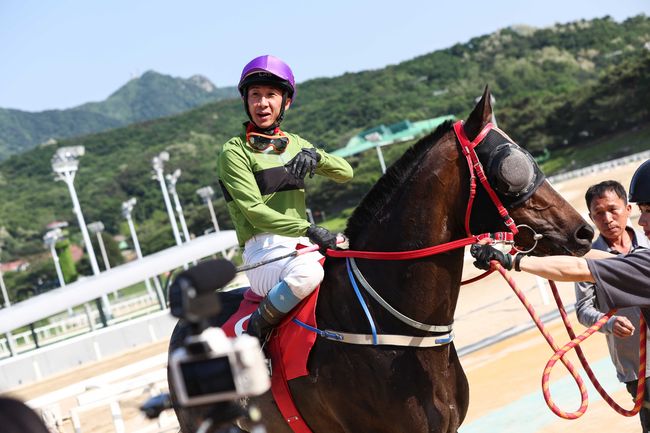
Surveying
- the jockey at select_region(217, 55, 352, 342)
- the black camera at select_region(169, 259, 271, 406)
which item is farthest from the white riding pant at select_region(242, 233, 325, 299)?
the black camera at select_region(169, 259, 271, 406)

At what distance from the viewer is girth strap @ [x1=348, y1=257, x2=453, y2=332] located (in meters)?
3.68

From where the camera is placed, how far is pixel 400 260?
376cm

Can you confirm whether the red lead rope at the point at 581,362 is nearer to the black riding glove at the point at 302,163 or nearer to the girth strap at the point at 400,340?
the girth strap at the point at 400,340

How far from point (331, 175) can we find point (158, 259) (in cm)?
1734

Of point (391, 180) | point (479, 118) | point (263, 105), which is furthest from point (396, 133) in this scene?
point (479, 118)

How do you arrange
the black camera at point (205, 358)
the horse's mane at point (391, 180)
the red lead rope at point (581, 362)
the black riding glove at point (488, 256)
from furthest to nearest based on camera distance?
the horse's mane at point (391, 180) < the red lead rope at point (581, 362) < the black riding glove at point (488, 256) < the black camera at point (205, 358)

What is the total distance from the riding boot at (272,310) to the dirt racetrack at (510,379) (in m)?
1.15

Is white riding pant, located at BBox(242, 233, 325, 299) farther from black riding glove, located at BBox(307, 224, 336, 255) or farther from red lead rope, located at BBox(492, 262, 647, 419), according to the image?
red lead rope, located at BBox(492, 262, 647, 419)

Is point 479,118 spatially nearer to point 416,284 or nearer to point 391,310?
point 416,284

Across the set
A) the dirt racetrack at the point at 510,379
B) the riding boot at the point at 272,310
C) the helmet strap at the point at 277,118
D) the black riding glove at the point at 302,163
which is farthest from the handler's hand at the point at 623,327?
the dirt racetrack at the point at 510,379

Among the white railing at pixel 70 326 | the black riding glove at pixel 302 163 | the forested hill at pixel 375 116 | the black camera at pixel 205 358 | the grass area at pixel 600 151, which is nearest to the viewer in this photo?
the black camera at pixel 205 358

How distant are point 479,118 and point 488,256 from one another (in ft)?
2.30

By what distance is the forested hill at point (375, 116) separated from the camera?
239 feet

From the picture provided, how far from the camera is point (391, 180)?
3.89 m
